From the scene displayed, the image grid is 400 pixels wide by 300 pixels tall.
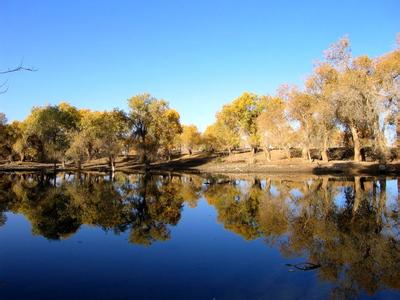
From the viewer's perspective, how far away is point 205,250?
44.9 ft

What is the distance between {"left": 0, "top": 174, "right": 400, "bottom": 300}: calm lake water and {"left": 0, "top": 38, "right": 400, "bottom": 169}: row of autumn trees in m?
22.2

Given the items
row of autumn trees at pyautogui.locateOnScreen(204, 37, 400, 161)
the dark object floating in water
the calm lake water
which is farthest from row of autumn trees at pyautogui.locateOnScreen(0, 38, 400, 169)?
the dark object floating in water

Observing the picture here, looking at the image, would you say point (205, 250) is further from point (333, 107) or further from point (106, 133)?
point (106, 133)

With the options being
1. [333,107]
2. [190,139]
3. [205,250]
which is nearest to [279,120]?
[333,107]

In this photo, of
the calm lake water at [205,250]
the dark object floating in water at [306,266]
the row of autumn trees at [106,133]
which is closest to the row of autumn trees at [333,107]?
the row of autumn trees at [106,133]

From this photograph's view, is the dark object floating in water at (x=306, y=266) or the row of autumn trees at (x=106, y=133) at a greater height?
the row of autumn trees at (x=106, y=133)

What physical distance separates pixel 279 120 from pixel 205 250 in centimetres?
5036

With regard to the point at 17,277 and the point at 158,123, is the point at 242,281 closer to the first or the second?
the point at 17,277

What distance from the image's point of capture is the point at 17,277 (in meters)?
10.7

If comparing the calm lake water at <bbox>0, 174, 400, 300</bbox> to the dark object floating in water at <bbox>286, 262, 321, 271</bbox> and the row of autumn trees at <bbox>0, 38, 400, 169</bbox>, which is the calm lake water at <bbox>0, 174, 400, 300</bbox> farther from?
the row of autumn trees at <bbox>0, 38, 400, 169</bbox>

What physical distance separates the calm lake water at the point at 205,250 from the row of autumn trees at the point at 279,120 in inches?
872

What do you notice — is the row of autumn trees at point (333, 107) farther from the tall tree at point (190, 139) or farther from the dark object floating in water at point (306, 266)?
the dark object floating in water at point (306, 266)

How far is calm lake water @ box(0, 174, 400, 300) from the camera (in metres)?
9.47

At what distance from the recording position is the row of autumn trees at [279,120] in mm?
43531
